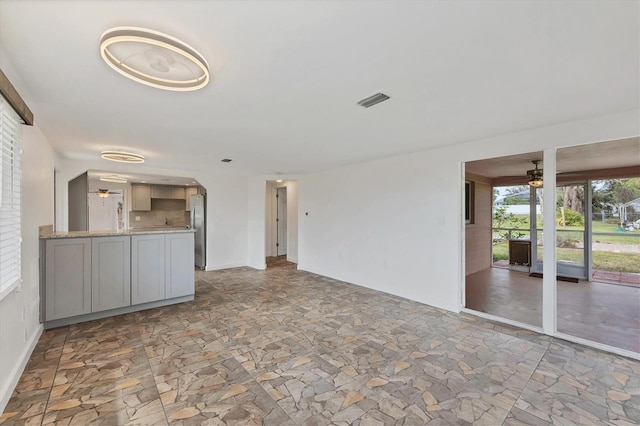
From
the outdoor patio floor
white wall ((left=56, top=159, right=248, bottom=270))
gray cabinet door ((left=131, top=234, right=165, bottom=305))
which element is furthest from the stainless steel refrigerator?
the outdoor patio floor

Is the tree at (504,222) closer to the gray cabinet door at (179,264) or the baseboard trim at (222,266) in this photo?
the baseboard trim at (222,266)

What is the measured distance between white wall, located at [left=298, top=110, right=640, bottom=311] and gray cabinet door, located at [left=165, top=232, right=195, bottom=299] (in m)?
2.80

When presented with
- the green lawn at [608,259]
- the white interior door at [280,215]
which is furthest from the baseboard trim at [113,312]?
the green lawn at [608,259]

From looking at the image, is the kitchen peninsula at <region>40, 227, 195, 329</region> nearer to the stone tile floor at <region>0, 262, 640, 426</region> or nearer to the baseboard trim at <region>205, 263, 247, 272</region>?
the stone tile floor at <region>0, 262, 640, 426</region>

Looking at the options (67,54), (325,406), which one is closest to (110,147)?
(67,54)

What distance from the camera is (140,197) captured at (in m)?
7.76

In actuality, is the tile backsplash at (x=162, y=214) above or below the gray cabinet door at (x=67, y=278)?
above

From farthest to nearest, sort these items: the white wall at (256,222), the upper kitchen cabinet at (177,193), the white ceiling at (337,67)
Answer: the upper kitchen cabinet at (177,193), the white wall at (256,222), the white ceiling at (337,67)

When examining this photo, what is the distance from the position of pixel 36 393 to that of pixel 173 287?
6.70ft

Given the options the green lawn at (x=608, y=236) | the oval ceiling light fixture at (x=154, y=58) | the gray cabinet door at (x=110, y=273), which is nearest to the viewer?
the oval ceiling light fixture at (x=154, y=58)

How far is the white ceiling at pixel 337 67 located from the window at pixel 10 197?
0.33 meters

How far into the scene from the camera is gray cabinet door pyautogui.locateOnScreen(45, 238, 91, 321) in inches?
125

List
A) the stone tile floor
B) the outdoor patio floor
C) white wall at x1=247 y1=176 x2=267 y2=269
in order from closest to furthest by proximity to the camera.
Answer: the stone tile floor, the outdoor patio floor, white wall at x1=247 y1=176 x2=267 y2=269

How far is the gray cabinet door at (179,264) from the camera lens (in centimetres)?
406
